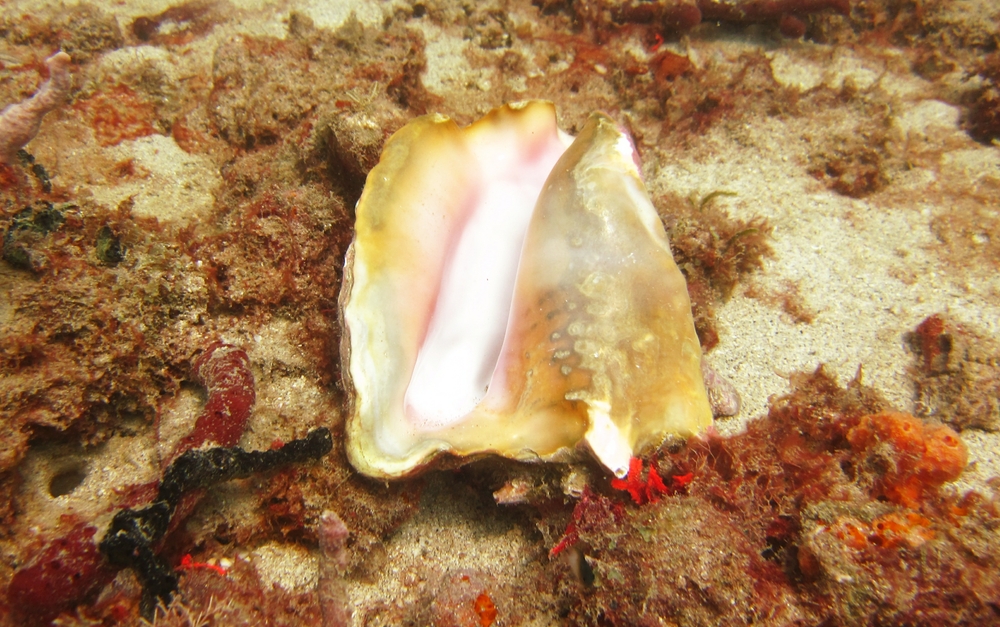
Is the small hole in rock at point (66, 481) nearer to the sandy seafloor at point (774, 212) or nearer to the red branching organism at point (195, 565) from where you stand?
the sandy seafloor at point (774, 212)

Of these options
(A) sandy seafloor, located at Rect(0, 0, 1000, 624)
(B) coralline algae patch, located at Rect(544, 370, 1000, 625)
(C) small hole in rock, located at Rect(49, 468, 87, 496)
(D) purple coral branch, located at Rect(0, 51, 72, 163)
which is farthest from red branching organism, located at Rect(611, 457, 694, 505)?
(D) purple coral branch, located at Rect(0, 51, 72, 163)

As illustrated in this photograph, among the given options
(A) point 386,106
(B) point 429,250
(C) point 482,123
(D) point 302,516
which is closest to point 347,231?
(B) point 429,250

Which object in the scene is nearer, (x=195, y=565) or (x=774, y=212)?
(x=195, y=565)

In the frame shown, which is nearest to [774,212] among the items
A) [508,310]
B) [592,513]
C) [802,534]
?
[508,310]

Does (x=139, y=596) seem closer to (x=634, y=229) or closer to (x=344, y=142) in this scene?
(x=344, y=142)

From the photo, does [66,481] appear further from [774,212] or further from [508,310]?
[774,212]

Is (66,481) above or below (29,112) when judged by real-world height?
below

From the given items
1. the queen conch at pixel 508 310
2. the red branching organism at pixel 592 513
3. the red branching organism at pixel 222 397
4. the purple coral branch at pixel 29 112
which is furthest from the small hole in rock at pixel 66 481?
the red branching organism at pixel 592 513
